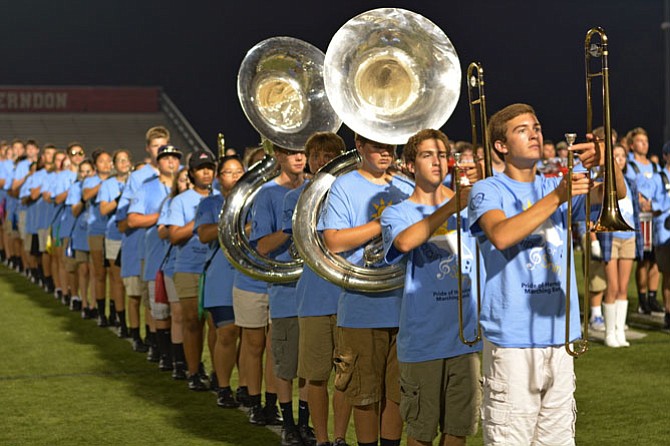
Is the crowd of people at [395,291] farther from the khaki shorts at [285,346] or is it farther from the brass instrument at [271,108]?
the brass instrument at [271,108]

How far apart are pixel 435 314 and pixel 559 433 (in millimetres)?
690

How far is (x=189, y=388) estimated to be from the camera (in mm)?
8289

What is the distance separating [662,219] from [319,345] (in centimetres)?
591

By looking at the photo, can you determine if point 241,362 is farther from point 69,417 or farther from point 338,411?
point 338,411

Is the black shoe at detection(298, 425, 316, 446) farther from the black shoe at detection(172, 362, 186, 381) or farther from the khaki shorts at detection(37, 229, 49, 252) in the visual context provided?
the khaki shorts at detection(37, 229, 49, 252)

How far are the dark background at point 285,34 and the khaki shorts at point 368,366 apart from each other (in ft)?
59.6

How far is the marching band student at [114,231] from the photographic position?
10719mm

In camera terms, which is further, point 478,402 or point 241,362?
point 241,362

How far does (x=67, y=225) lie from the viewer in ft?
41.6

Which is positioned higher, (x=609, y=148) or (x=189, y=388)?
(x=609, y=148)

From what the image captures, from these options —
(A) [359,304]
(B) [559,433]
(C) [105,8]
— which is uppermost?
(C) [105,8]

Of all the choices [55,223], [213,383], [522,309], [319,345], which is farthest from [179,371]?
[55,223]

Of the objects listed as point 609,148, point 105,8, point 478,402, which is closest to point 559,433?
point 478,402

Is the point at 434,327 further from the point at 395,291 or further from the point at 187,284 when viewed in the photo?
the point at 187,284
